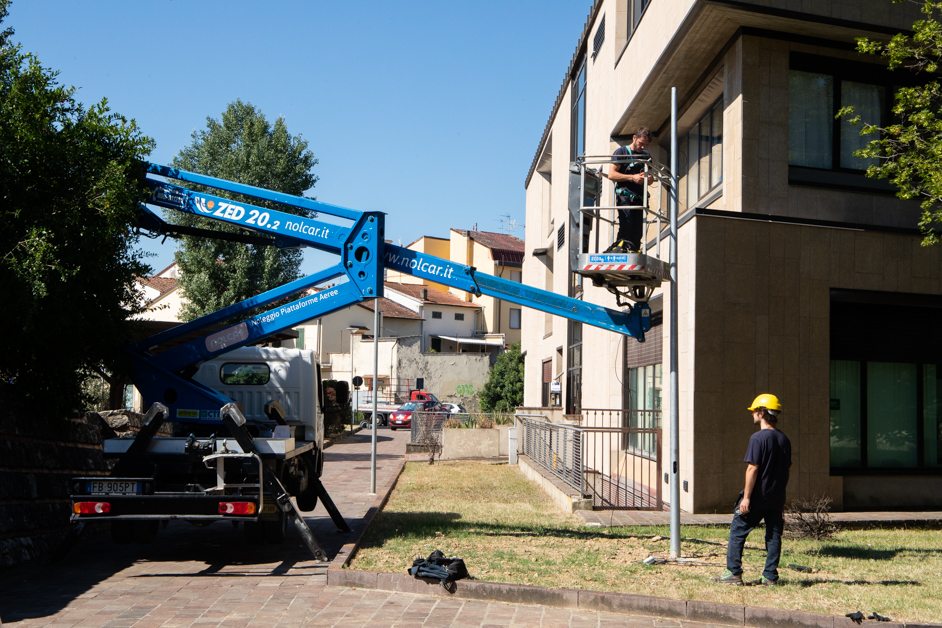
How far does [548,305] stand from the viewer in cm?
1017

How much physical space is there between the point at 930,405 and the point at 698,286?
4881mm

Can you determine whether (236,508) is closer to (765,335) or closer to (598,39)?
(765,335)

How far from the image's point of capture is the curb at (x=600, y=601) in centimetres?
646

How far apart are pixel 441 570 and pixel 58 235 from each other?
202 inches

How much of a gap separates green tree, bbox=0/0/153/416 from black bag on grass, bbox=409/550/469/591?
4.47m

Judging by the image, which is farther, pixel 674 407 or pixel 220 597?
pixel 674 407

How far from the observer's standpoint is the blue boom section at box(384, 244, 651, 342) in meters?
10.1

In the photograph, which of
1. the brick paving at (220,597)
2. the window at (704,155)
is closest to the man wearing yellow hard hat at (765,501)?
the brick paving at (220,597)

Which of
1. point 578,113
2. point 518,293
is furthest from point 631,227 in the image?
point 578,113

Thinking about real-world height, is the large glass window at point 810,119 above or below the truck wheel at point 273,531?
above

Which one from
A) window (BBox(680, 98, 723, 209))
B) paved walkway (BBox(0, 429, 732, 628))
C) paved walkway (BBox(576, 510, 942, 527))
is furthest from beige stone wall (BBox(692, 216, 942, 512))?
paved walkway (BBox(0, 429, 732, 628))

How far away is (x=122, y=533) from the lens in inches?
365

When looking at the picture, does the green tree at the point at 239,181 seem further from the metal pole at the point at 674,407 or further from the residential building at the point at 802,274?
the metal pole at the point at 674,407

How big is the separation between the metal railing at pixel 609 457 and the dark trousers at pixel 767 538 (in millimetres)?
4649
